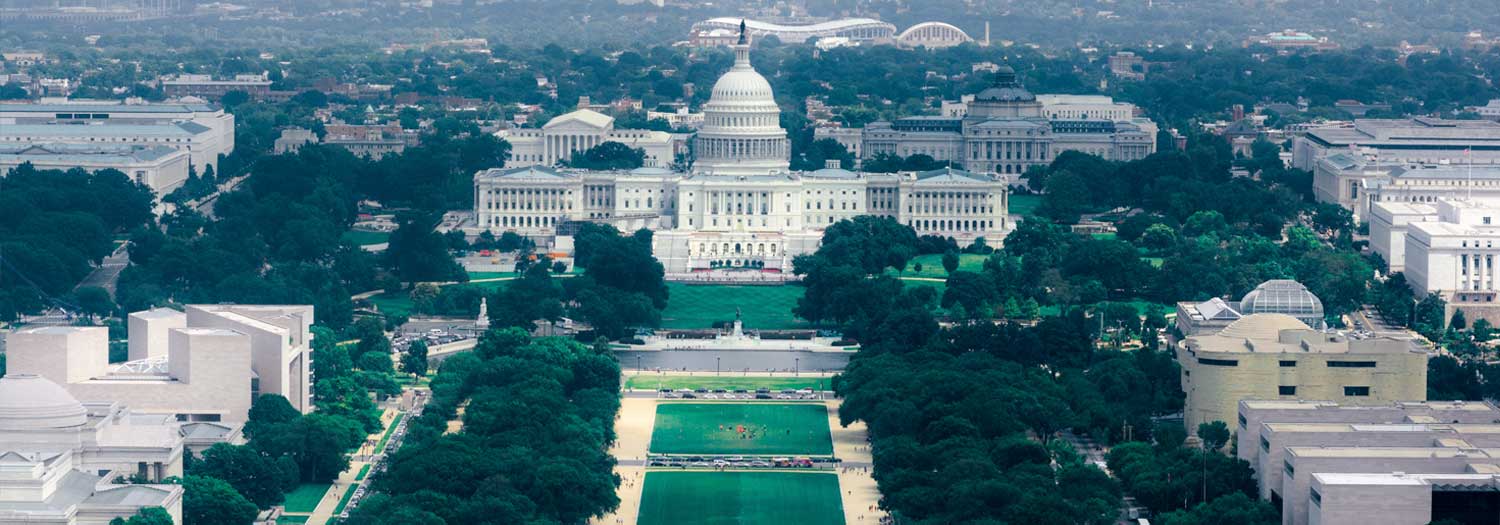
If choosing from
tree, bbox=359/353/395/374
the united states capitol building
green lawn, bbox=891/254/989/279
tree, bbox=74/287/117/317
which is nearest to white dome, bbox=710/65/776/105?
the united states capitol building

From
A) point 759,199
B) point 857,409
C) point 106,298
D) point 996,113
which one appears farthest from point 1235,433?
point 996,113

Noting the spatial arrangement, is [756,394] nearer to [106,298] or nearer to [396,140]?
[106,298]

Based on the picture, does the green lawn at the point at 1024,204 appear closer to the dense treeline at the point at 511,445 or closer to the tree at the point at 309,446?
the dense treeline at the point at 511,445

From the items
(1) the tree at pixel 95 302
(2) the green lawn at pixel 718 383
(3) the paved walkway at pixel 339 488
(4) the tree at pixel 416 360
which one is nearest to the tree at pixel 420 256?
(1) the tree at pixel 95 302

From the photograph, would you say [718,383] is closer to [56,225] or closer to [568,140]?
[56,225]

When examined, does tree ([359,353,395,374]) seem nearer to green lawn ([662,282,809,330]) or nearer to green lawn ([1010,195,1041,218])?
green lawn ([662,282,809,330])
